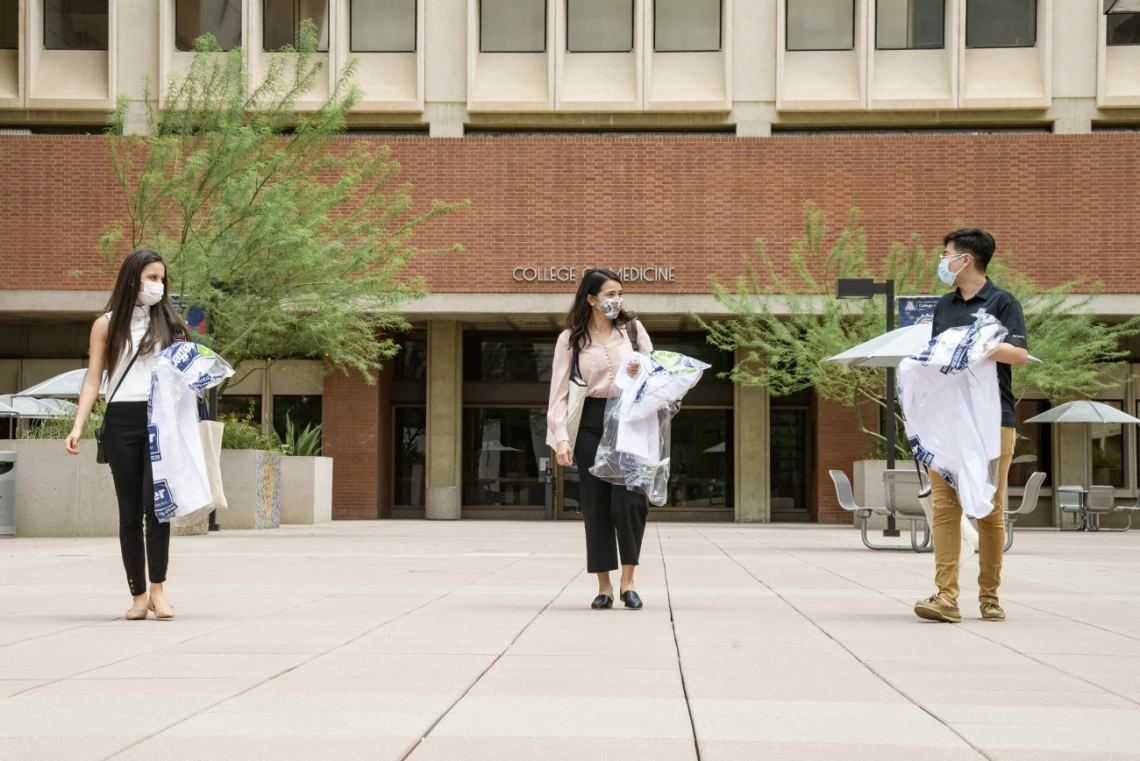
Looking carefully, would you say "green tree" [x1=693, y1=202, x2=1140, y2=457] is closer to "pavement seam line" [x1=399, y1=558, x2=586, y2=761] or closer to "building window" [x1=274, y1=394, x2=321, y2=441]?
Result: "building window" [x1=274, y1=394, x2=321, y2=441]

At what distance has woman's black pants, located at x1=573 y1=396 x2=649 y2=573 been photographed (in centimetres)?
795

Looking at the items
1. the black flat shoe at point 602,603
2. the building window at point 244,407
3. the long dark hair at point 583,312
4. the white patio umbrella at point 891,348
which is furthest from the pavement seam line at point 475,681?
the building window at point 244,407

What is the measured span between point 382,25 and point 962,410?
2485cm

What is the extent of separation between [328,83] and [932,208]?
12.9 m

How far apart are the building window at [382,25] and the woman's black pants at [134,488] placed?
23.9 m

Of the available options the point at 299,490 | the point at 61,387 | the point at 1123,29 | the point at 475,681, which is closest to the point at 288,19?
the point at 61,387

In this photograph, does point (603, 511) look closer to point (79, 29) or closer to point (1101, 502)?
point (1101, 502)

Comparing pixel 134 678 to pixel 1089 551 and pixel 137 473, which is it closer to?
pixel 137 473

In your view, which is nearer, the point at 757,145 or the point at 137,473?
the point at 137,473

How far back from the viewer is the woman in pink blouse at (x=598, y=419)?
314 inches

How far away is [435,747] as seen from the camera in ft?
12.6

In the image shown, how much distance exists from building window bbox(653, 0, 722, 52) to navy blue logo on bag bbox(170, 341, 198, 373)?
23712 millimetres

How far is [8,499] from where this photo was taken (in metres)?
17.9

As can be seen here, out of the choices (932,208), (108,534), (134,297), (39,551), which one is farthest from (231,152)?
(932,208)
